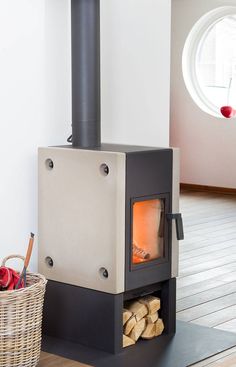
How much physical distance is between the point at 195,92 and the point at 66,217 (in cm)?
510

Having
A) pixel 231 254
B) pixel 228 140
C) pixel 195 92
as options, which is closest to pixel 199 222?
pixel 231 254

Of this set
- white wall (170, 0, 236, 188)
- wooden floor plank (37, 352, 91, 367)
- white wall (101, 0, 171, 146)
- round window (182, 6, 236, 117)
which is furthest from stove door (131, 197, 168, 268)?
round window (182, 6, 236, 117)

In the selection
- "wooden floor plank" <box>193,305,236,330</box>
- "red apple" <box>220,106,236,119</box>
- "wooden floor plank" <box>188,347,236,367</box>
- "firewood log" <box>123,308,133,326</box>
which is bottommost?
"wooden floor plank" <box>193,305,236,330</box>

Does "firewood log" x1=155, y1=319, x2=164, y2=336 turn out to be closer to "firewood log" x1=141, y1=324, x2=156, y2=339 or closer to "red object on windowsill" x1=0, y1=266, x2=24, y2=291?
"firewood log" x1=141, y1=324, x2=156, y2=339

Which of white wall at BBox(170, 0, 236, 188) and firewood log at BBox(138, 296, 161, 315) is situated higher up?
white wall at BBox(170, 0, 236, 188)

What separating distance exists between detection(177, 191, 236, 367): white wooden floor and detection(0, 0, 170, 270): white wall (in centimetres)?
83

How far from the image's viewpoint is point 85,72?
2.97 metres

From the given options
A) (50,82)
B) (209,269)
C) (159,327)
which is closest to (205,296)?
(209,269)

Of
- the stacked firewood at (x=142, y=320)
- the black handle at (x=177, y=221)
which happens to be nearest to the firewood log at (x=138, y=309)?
the stacked firewood at (x=142, y=320)

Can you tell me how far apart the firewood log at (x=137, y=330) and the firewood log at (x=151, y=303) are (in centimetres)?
6

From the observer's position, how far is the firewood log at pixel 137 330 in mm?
2930

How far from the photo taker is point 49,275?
9.88 feet

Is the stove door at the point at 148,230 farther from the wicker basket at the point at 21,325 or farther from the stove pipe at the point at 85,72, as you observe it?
the wicker basket at the point at 21,325

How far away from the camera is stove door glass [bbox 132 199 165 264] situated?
286 centimetres
